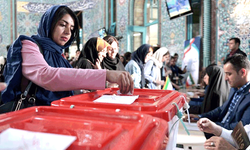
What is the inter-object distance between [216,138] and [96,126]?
0.88m

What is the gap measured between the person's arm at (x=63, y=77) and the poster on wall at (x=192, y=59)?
4.28 meters

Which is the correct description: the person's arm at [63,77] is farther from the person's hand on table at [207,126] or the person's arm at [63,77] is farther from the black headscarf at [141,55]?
the black headscarf at [141,55]

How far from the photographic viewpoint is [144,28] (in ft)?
24.0

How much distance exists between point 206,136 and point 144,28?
6.05 metres

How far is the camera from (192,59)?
493cm

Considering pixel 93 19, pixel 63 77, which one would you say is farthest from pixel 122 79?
pixel 93 19

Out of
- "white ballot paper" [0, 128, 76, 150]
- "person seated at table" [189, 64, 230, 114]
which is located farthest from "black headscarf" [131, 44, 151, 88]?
"white ballot paper" [0, 128, 76, 150]

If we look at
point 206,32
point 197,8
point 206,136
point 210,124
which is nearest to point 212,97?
point 206,136

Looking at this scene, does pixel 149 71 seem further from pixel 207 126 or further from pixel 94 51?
pixel 207 126

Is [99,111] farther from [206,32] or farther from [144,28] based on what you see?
[144,28]

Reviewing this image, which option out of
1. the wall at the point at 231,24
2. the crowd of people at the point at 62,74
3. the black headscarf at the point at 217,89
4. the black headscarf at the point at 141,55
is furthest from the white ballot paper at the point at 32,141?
the wall at the point at 231,24

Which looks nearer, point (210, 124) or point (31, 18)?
point (210, 124)

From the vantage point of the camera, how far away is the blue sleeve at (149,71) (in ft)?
11.2

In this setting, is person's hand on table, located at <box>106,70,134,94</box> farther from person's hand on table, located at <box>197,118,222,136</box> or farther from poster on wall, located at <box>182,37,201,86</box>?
poster on wall, located at <box>182,37,201,86</box>
